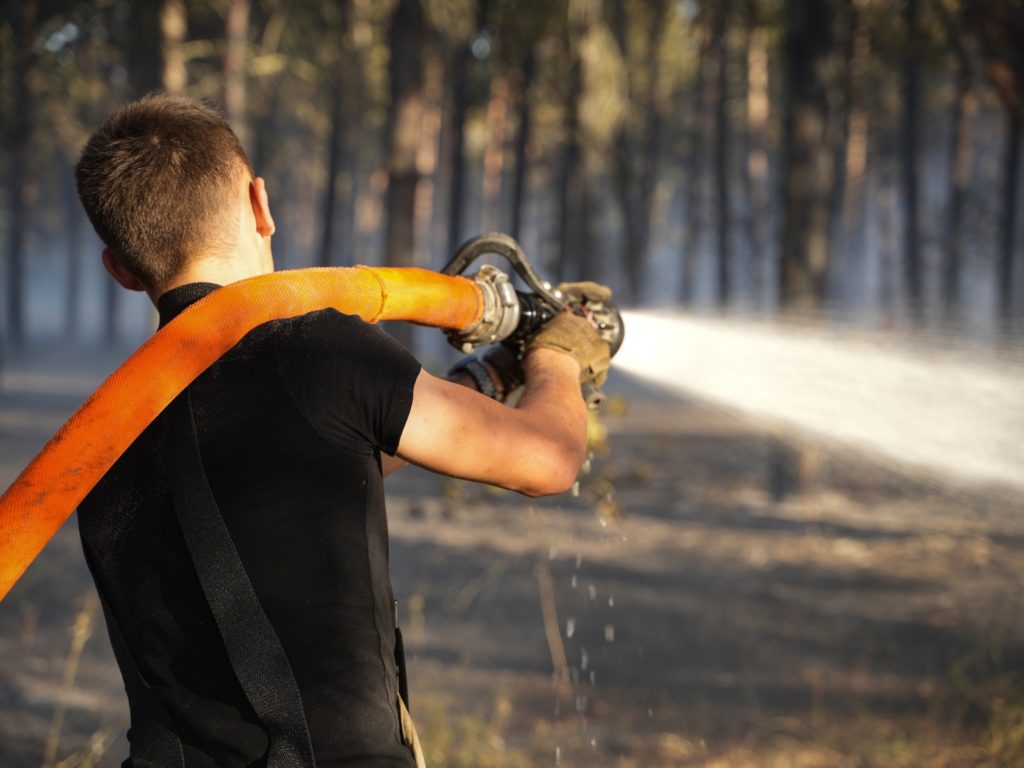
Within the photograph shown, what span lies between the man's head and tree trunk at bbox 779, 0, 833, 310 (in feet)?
29.7

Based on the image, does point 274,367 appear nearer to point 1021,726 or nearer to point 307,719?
point 307,719

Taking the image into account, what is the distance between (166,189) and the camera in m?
1.68

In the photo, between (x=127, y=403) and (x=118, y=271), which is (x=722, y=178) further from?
(x=127, y=403)

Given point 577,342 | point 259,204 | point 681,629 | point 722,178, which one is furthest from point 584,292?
point 722,178

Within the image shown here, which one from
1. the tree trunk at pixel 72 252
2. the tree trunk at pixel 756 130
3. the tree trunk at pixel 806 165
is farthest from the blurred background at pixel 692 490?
the tree trunk at pixel 72 252

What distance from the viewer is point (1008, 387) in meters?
4.85

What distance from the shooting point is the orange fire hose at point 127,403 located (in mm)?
1606

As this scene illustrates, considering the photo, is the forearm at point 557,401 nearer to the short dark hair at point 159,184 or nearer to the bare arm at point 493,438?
the bare arm at point 493,438

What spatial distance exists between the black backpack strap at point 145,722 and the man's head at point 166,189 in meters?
0.59

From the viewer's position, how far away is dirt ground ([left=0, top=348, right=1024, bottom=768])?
185 inches

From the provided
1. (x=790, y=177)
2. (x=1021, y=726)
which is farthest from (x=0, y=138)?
(x=1021, y=726)

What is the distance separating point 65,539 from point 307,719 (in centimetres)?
780

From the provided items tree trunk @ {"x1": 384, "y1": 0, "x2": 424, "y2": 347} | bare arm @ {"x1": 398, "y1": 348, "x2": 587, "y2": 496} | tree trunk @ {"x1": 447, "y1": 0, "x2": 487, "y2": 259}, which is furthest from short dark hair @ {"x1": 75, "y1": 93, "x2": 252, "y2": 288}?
tree trunk @ {"x1": 447, "y1": 0, "x2": 487, "y2": 259}

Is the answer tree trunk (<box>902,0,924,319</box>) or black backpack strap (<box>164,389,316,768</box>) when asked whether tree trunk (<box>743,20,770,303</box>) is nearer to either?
tree trunk (<box>902,0,924,319</box>)
